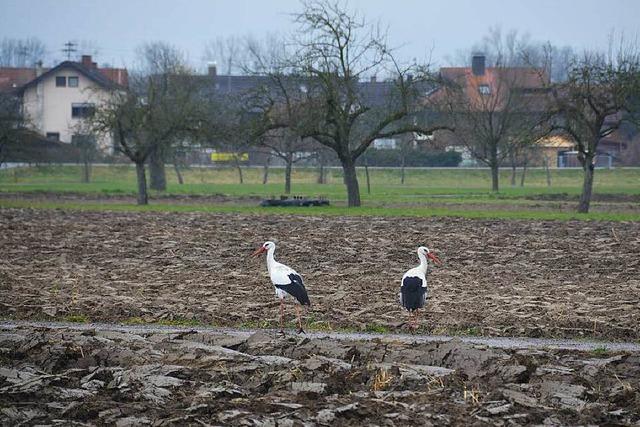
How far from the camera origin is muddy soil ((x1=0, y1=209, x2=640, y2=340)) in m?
19.3

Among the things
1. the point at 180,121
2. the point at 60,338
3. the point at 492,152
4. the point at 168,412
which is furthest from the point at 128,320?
the point at 492,152

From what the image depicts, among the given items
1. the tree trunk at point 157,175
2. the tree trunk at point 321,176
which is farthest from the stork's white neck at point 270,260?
the tree trunk at point 321,176

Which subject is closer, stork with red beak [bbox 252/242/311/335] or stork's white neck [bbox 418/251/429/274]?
stork with red beak [bbox 252/242/311/335]

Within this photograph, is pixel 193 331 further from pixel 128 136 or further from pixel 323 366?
pixel 128 136

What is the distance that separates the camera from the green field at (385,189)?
50.9 metres

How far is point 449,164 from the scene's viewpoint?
9431cm

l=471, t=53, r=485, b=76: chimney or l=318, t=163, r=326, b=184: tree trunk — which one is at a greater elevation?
l=471, t=53, r=485, b=76: chimney

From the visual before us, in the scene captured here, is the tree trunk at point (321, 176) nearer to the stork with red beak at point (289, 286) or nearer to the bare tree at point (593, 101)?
the bare tree at point (593, 101)

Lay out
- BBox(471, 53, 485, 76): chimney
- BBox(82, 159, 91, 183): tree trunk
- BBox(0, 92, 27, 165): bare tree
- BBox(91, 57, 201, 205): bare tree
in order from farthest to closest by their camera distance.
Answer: BBox(471, 53, 485, 76): chimney
BBox(82, 159, 91, 183): tree trunk
BBox(0, 92, 27, 165): bare tree
BBox(91, 57, 201, 205): bare tree

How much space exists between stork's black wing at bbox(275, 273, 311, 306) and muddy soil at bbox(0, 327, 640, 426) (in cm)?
168

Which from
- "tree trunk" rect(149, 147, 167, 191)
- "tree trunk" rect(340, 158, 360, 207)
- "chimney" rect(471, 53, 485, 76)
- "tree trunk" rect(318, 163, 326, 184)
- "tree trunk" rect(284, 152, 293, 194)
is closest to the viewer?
"tree trunk" rect(340, 158, 360, 207)

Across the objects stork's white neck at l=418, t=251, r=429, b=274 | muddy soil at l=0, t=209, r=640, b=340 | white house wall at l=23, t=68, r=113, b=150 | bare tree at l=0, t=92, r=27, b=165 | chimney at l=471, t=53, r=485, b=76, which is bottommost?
muddy soil at l=0, t=209, r=640, b=340

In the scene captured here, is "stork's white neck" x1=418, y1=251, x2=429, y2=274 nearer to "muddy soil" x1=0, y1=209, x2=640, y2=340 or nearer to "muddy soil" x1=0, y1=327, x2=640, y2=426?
"muddy soil" x1=0, y1=209, x2=640, y2=340

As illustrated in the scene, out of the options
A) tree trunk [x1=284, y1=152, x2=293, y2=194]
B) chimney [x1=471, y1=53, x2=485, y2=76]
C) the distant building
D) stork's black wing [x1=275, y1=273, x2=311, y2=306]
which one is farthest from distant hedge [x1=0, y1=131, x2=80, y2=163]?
stork's black wing [x1=275, y1=273, x2=311, y2=306]
